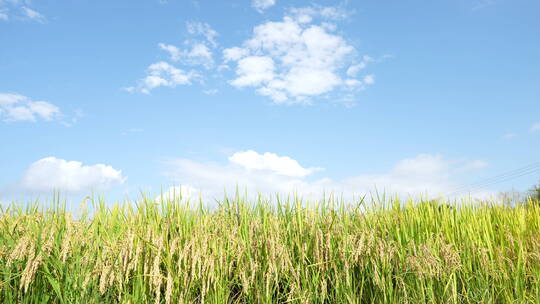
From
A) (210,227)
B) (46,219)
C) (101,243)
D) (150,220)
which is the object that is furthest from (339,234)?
(46,219)

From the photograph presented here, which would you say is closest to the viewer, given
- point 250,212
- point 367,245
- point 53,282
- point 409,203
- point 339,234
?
point 53,282

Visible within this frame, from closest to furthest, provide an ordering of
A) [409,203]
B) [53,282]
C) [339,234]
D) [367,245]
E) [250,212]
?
[53,282] < [367,245] < [339,234] < [250,212] < [409,203]

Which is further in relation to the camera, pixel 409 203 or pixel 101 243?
pixel 409 203

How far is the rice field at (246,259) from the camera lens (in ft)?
13.6

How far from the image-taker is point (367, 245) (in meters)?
4.82

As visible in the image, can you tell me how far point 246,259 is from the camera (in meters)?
4.64

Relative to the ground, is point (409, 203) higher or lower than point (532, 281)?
higher

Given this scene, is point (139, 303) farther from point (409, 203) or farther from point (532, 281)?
point (532, 281)

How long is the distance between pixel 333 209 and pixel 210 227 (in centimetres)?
175

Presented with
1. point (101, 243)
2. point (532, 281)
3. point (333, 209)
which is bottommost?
point (532, 281)

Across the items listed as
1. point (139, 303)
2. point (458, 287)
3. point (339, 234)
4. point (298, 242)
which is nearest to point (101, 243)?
point (139, 303)

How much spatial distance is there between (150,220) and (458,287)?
4102 millimetres

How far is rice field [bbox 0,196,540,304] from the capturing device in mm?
4133

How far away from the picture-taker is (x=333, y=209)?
5980mm
